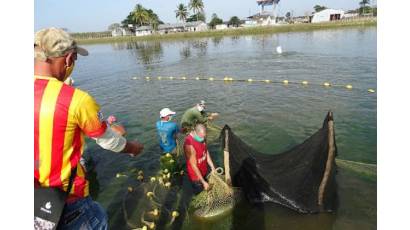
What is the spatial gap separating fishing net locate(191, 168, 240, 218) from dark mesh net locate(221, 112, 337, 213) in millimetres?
539

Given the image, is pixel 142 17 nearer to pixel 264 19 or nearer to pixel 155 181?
pixel 264 19

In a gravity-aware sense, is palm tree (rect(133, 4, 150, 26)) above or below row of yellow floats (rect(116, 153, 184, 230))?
above

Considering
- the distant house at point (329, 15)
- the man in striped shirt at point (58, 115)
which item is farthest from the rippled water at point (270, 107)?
the distant house at point (329, 15)

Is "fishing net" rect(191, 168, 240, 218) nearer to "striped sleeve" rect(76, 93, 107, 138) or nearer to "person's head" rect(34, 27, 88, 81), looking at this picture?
"striped sleeve" rect(76, 93, 107, 138)

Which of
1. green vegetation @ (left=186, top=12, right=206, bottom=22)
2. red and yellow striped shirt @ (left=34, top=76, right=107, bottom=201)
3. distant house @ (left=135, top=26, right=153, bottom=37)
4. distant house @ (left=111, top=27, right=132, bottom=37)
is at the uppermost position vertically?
green vegetation @ (left=186, top=12, right=206, bottom=22)

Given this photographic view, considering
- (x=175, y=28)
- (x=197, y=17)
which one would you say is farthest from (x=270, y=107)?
(x=197, y=17)

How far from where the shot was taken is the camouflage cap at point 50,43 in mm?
2391

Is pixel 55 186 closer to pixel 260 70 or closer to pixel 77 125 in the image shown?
pixel 77 125

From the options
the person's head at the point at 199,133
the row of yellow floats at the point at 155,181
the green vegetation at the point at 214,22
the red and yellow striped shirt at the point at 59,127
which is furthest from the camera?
the green vegetation at the point at 214,22

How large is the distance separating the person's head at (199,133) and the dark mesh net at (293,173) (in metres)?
0.64

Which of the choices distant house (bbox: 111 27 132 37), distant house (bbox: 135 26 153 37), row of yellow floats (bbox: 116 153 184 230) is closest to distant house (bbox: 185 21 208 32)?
distant house (bbox: 135 26 153 37)

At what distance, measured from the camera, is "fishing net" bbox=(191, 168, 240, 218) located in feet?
20.5

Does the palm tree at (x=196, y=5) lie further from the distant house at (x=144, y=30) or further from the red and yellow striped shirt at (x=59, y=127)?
the red and yellow striped shirt at (x=59, y=127)

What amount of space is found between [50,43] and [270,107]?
1303 centimetres
